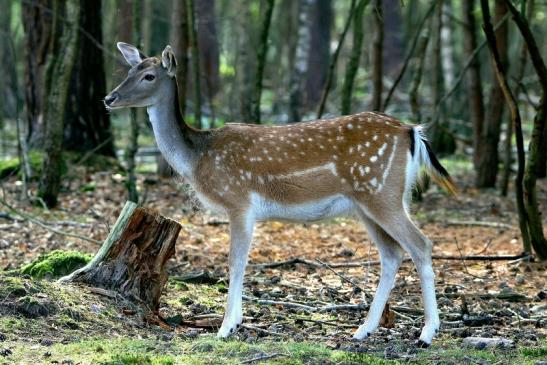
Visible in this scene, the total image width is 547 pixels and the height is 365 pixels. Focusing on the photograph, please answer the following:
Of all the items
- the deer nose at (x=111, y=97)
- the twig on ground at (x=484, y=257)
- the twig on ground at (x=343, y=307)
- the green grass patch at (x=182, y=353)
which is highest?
the deer nose at (x=111, y=97)

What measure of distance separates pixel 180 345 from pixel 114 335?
0.73 meters

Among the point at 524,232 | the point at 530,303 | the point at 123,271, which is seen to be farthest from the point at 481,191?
the point at 123,271

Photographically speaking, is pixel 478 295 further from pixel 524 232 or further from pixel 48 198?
pixel 48 198

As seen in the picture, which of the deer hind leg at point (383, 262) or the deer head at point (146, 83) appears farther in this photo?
the deer head at point (146, 83)

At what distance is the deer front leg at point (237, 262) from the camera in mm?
7594

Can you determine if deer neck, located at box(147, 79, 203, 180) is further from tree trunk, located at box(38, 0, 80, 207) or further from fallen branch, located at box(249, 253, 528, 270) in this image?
tree trunk, located at box(38, 0, 80, 207)

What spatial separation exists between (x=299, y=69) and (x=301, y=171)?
13933 millimetres

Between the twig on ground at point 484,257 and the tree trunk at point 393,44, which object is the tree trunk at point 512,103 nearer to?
the twig on ground at point 484,257

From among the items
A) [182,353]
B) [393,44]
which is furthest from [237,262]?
[393,44]

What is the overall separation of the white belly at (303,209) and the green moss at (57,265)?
71.9 inches

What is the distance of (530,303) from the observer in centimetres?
885

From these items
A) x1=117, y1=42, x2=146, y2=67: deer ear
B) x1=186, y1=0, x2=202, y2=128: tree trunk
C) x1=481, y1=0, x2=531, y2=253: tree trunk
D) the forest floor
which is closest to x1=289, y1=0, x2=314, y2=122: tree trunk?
x1=186, y1=0, x2=202, y2=128: tree trunk

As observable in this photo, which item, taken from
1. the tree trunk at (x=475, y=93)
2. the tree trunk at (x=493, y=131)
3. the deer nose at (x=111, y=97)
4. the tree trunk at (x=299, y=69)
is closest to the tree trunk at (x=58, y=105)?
the deer nose at (x=111, y=97)

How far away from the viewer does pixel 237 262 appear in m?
7.83
